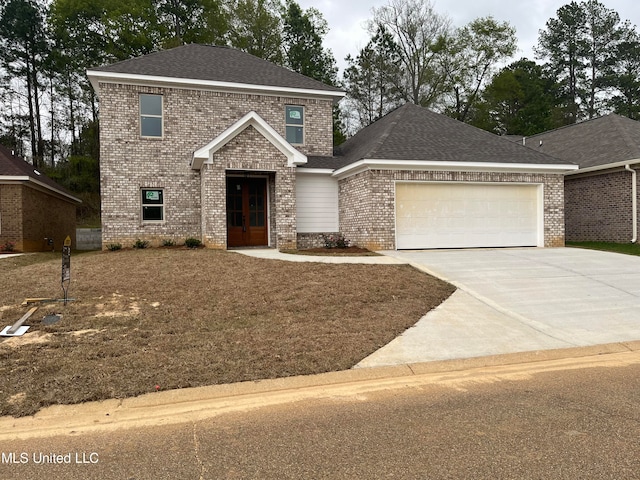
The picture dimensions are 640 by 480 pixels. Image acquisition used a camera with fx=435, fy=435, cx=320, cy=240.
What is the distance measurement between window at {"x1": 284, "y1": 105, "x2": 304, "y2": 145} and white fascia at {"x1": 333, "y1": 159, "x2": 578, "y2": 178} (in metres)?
2.94

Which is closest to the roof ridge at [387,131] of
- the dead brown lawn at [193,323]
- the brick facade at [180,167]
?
the brick facade at [180,167]

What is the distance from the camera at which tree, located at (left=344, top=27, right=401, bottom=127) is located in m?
36.9

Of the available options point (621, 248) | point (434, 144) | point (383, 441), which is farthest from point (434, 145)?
point (383, 441)

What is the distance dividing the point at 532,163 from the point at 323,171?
7432 millimetres

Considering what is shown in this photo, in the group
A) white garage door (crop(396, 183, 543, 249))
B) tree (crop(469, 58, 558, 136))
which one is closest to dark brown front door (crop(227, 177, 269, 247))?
white garage door (crop(396, 183, 543, 249))

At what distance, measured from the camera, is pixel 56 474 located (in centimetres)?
290

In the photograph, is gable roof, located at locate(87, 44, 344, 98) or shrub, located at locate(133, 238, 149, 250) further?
gable roof, located at locate(87, 44, 344, 98)

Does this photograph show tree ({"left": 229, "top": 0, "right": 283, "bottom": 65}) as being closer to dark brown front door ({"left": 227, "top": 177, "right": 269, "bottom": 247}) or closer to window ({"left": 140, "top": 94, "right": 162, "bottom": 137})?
window ({"left": 140, "top": 94, "right": 162, "bottom": 137})

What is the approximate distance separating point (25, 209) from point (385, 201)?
547 inches

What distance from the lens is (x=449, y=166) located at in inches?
571

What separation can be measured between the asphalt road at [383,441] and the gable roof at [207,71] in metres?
14.8

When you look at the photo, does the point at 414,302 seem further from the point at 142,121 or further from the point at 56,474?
the point at 142,121

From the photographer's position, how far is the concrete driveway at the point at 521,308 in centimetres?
589

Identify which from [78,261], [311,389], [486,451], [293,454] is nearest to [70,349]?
[311,389]
